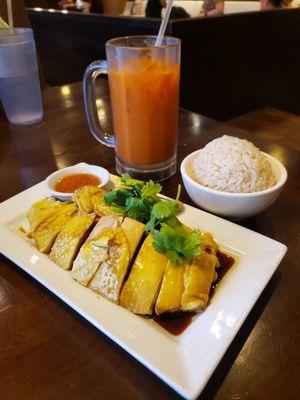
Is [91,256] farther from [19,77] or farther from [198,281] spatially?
[19,77]

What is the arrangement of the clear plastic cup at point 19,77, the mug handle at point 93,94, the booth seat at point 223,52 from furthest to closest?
the booth seat at point 223,52
the clear plastic cup at point 19,77
the mug handle at point 93,94

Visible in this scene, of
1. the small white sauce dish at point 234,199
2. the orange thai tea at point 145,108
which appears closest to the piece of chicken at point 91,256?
the small white sauce dish at point 234,199

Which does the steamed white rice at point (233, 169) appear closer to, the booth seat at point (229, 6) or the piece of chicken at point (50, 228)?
the piece of chicken at point (50, 228)

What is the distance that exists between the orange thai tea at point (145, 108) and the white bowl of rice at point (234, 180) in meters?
0.26

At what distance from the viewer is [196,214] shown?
3.76 ft

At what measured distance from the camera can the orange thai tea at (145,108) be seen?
128cm

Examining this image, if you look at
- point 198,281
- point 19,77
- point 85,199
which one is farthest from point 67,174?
point 19,77

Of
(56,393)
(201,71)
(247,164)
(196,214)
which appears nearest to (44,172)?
(196,214)

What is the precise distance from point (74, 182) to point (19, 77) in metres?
0.98

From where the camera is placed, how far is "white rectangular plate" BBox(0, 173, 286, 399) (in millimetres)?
692

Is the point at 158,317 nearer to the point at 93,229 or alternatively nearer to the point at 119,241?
the point at 119,241

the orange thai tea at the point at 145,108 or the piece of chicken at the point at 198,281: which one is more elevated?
the orange thai tea at the point at 145,108

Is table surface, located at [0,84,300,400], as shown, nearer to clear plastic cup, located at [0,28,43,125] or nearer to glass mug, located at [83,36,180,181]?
glass mug, located at [83,36,180,181]

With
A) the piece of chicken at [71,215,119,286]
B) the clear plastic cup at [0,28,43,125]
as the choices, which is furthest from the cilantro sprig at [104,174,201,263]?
the clear plastic cup at [0,28,43,125]
